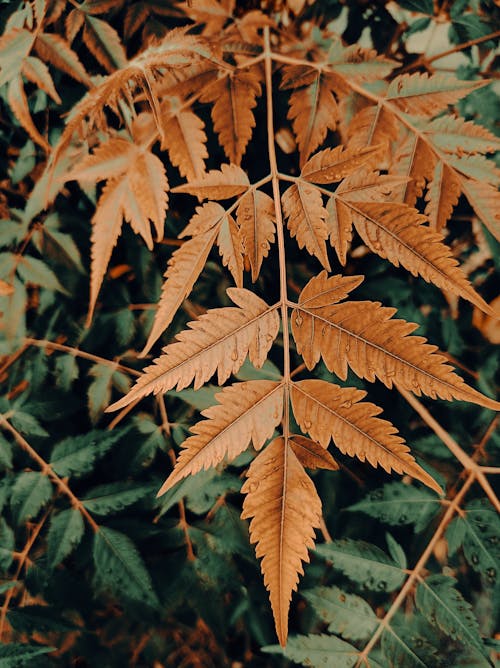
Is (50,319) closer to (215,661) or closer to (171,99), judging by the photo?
(171,99)

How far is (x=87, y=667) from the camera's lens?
96 cm

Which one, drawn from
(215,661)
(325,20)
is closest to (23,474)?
(215,661)

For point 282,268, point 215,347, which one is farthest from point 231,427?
point 282,268

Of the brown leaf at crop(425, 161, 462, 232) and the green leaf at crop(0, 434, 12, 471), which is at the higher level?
the brown leaf at crop(425, 161, 462, 232)

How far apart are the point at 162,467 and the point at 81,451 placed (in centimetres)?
16

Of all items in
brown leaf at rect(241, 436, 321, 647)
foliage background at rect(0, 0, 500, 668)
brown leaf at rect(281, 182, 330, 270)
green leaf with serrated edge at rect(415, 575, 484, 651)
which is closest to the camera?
brown leaf at rect(241, 436, 321, 647)

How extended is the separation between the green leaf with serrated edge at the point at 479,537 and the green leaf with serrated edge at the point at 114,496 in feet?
1.70

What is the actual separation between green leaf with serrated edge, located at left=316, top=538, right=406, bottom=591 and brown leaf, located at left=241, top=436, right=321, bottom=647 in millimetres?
323

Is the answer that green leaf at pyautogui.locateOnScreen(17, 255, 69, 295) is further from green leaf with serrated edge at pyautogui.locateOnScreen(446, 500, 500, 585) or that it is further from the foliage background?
green leaf with serrated edge at pyautogui.locateOnScreen(446, 500, 500, 585)

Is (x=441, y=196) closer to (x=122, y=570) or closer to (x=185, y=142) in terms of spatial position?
(x=185, y=142)

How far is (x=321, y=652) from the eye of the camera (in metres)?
0.80

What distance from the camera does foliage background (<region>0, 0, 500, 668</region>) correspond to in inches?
33.7

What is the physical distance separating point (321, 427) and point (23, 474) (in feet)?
1.98

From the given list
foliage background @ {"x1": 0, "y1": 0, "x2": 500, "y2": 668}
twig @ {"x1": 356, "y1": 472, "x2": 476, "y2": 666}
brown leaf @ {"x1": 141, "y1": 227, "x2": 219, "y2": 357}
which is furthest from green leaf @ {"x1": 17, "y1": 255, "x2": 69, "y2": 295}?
twig @ {"x1": 356, "y1": 472, "x2": 476, "y2": 666}
